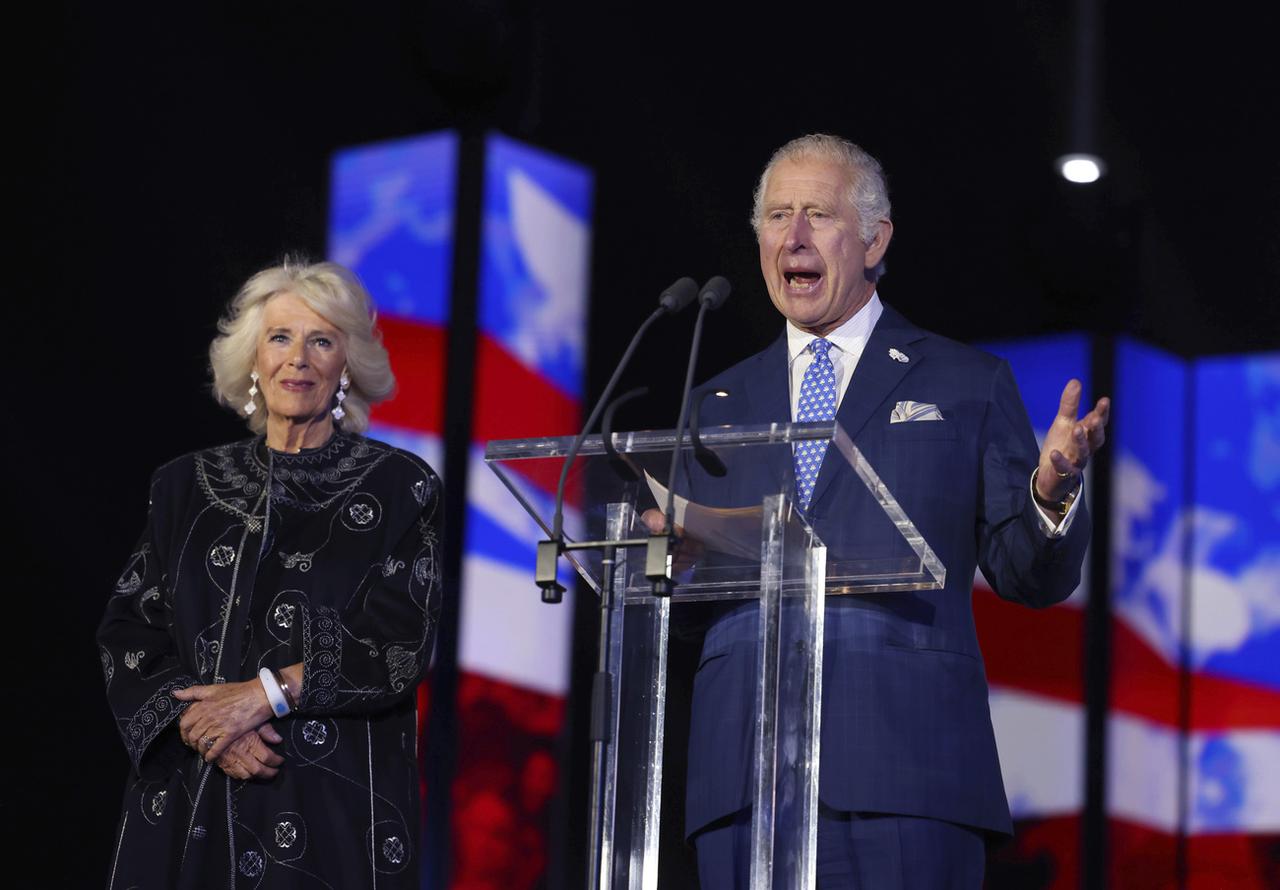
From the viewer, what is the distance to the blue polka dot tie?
2.61 meters

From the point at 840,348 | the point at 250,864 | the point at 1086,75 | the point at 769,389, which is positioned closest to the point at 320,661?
the point at 250,864

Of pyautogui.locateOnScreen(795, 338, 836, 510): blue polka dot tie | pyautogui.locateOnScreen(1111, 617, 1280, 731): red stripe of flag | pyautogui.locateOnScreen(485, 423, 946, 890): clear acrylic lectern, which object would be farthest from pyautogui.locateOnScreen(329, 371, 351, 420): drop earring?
pyautogui.locateOnScreen(1111, 617, 1280, 731): red stripe of flag

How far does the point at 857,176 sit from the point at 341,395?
113 cm

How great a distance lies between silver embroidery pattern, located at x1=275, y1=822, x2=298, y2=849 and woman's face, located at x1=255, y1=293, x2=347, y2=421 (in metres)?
0.78

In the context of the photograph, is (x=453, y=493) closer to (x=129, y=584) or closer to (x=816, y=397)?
(x=129, y=584)

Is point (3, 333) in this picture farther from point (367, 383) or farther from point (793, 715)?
point (793, 715)

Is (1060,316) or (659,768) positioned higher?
(1060,316)

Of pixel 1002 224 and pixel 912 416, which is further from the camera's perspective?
pixel 1002 224

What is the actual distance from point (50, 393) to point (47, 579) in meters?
0.43

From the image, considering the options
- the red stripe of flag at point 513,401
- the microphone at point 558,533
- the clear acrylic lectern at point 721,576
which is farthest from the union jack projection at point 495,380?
the microphone at point 558,533

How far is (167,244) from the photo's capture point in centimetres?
457

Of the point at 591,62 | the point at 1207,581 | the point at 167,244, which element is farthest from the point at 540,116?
the point at 1207,581

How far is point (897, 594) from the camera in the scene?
2619 mm

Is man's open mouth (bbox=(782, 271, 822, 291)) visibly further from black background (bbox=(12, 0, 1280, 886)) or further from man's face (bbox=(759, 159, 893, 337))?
black background (bbox=(12, 0, 1280, 886))
